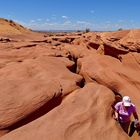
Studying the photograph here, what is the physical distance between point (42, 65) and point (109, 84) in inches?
98.0

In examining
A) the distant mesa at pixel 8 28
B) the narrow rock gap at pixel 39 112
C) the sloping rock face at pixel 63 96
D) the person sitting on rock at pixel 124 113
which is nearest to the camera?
the sloping rock face at pixel 63 96

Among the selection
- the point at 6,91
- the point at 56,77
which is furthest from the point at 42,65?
the point at 6,91

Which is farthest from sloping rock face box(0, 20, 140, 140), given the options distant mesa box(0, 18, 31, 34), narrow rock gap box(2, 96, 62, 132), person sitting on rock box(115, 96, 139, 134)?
distant mesa box(0, 18, 31, 34)

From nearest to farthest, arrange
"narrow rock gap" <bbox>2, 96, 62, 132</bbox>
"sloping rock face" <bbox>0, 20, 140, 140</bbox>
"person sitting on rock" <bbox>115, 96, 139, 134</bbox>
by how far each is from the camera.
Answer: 1. "sloping rock face" <bbox>0, 20, 140, 140</bbox>
2. "narrow rock gap" <bbox>2, 96, 62, 132</bbox>
3. "person sitting on rock" <bbox>115, 96, 139, 134</bbox>

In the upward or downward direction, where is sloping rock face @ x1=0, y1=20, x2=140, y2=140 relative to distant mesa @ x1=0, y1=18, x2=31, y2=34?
upward

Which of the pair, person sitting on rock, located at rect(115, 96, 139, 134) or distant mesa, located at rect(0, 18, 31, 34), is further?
distant mesa, located at rect(0, 18, 31, 34)

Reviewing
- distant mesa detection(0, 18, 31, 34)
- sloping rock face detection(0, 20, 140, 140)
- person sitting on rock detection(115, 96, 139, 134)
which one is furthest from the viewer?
distant mesa detection(0, 18, 31, 34)

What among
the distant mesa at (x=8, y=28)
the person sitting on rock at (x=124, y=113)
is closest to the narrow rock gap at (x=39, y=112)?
the person sitting on rock at (x=124, y=113)

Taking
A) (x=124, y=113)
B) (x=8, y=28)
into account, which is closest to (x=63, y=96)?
(x=124, y=113)

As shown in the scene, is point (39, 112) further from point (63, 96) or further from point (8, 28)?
point (8, 28)

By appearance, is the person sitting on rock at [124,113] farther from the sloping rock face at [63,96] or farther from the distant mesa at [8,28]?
the distant mesa at [8,28]

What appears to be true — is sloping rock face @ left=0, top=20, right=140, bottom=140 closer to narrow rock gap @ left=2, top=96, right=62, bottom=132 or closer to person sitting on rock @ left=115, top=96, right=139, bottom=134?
narrow rock gap @ left=2, top=96, right=62, bottom=132

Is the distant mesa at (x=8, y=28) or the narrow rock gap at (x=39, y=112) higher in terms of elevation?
the narrow rock gap at (x=39, y=112)

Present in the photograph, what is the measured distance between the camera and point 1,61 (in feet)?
36.9
